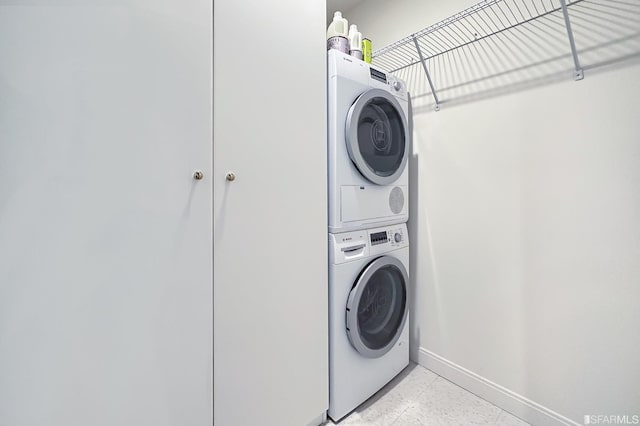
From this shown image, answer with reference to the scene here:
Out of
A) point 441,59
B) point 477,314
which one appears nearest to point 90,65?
point 441,59

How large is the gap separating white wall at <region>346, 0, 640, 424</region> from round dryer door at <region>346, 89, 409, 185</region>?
0.98 ft

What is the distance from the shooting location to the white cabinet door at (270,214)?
0.92 meters

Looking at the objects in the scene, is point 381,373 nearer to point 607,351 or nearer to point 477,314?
point 477,314

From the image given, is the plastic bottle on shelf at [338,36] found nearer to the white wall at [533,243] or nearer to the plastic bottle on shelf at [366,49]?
the plastic bottle on shelf at [366,49]

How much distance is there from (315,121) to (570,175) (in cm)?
119

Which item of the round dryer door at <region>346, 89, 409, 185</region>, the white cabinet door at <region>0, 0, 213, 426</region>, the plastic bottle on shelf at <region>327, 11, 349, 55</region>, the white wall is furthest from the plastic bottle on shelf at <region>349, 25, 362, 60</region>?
the white cabinet door at <region>0, 0, 213, 426</region>

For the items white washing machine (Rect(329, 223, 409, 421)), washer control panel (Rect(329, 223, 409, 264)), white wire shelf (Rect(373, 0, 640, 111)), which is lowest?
white washing machine (Rect(329, 223, 409, 421))

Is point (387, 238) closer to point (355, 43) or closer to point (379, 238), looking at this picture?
point (379, 238)

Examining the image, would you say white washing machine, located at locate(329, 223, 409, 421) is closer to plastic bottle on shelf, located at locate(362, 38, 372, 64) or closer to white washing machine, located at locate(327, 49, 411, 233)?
white washing machine, located at locate(327, 49, 411, 233)

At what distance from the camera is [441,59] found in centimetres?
160

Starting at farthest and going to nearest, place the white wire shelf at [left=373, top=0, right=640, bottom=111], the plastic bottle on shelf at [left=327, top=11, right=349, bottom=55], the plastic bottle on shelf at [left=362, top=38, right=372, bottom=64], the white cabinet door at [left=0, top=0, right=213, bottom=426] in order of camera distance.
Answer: the plastic bottle on shelf at [left=362, top=38, right=372, bottom=64] < the plastic bottle on shelf at [left=327, top=11, right=349, bottom=55] < the white wire shelf at [left=373, top=0, right=640, bottom=111] < the white cabinet door at [left=0, top=0, right=213, bottom=426]

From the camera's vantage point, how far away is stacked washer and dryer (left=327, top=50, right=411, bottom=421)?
126 cm

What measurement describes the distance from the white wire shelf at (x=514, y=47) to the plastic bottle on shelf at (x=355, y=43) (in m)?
0.31

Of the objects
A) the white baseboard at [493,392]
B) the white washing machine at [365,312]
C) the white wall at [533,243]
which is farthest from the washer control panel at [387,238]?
the white baseboard at [493,392]
